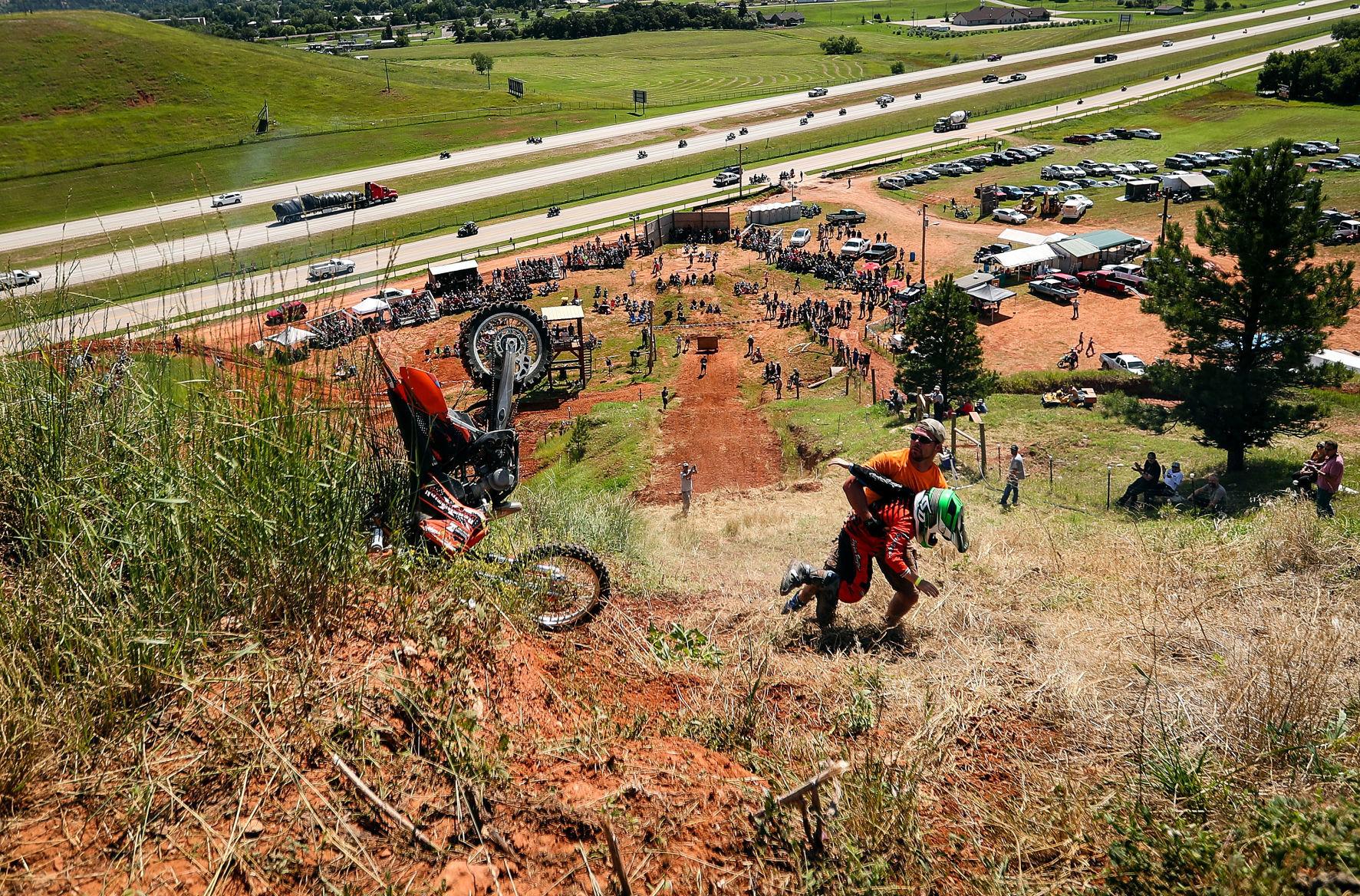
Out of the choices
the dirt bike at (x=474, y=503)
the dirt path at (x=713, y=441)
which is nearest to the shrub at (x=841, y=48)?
the dirt path at (x=713, y=441)

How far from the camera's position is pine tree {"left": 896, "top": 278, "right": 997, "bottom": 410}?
98.0 ft

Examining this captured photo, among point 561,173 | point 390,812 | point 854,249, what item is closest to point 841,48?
point 561,173

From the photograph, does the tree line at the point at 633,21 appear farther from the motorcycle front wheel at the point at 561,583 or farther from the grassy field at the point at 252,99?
the motorcycle front wheel at the point at 561,583

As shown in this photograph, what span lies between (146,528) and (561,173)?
3162 inches

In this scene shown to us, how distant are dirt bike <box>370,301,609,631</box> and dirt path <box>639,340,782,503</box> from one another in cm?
1506

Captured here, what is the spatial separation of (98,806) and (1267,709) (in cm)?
634

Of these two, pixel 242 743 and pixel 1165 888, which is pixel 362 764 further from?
pixel 1165 888

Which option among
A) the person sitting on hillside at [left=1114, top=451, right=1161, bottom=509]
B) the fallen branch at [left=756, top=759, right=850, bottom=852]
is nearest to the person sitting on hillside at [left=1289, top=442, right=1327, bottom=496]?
the person sitting on hillside at [left=1114, top=451, right=1161, bottom=509]

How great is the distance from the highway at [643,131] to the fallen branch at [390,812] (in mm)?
39333

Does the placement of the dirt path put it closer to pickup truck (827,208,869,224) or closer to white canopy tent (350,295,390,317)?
white canopy tent (350,295,390,317)

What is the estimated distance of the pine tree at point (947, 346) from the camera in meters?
29.9

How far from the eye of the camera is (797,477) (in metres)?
23.4

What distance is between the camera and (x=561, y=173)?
80.8 metres

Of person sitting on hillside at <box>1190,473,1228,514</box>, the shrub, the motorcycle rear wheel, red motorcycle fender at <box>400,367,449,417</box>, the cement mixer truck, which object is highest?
the shrub
